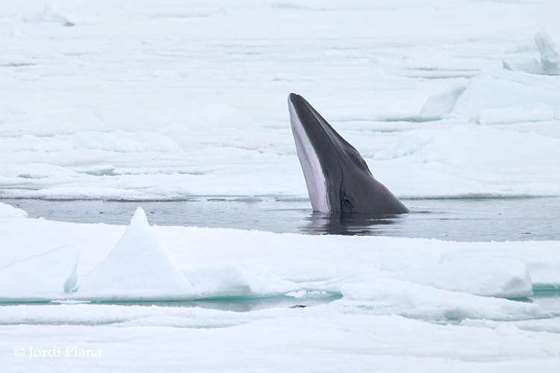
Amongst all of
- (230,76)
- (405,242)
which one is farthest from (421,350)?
(230,76)

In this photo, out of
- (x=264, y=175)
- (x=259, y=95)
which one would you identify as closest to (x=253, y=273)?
(x=264, y=175)

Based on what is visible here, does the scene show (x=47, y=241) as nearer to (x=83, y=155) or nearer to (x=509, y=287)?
(x=509, y=287)

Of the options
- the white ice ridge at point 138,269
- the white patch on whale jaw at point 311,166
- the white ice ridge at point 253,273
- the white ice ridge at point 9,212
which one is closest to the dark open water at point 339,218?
the white patch on whale jaw at point 311,166

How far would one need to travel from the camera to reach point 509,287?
5.99 metres

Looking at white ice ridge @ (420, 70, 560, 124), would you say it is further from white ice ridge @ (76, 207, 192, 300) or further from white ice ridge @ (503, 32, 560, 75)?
white ice ridge @ (76, 207, 192, 300)

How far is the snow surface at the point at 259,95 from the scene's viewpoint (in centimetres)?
1223

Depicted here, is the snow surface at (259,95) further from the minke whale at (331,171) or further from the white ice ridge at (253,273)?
the white ice ridge at (253,273)

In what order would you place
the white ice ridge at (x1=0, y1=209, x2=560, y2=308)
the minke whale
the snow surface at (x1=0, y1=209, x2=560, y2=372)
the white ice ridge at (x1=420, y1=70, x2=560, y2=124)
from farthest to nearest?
the white ice ridge at (x1=420, y1=70, x2=560, y2=124), the minke whale, the white ice ridge at (x1=0, y1=209, x2=560, y2=308), the snow surface at (x1=0, y1=209, x2=560, y2=372)

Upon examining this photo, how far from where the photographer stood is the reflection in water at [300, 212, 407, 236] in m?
8.69

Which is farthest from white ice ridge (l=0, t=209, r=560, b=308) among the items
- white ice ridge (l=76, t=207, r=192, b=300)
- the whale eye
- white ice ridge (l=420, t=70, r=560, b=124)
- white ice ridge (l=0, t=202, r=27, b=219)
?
white ice ridge (l=420, t=70, r=560, b=124)

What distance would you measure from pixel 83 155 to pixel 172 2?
23647 millimetres

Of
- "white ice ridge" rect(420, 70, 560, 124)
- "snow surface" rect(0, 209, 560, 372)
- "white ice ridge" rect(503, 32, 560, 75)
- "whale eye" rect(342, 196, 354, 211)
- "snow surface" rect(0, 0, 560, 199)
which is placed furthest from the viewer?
"white ice ridge" rect(503, 32, 560, 75)

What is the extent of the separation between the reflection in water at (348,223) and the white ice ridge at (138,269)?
2647 millimetres

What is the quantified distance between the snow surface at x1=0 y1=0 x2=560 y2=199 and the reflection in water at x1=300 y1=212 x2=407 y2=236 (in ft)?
5.41
